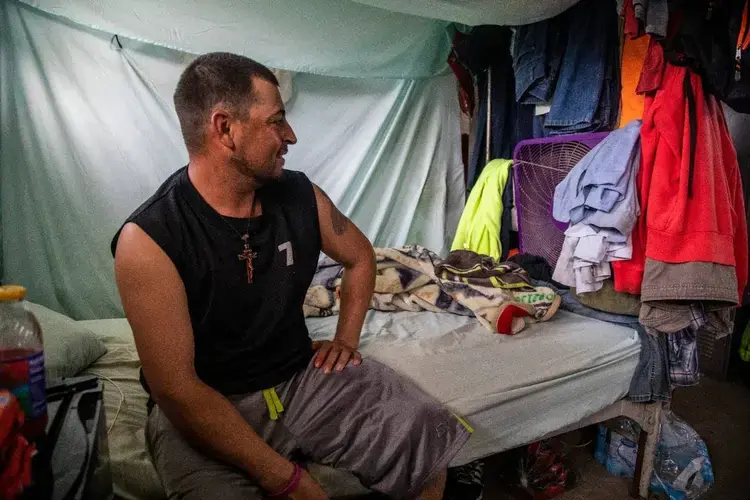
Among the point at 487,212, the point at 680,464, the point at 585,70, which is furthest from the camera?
the point at 487,212

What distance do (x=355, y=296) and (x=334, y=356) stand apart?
0.65ft

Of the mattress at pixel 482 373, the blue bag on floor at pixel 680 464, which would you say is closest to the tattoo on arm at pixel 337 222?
the mattress at pixel 482 373

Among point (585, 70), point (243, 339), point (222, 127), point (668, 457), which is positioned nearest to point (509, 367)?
point (243, 339)

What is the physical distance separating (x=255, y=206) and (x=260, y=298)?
226 millimetres

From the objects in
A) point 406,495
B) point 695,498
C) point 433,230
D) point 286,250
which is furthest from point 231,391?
point 433,230

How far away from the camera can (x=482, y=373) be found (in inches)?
54.5

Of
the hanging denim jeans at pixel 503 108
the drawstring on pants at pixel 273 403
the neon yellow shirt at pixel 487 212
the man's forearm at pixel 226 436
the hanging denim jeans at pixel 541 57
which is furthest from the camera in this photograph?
the hanging denim jeans at pixel 503 108

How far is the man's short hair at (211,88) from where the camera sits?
1009 millimetres

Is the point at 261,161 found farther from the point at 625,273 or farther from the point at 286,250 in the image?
the point at 625,273

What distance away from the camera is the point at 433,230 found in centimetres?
296

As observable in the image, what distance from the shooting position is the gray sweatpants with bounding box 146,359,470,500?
97cm

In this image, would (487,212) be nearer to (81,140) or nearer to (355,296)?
(355,296)

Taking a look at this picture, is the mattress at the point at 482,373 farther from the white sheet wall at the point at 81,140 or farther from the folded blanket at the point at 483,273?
the white sheet wall at the point at 81,140

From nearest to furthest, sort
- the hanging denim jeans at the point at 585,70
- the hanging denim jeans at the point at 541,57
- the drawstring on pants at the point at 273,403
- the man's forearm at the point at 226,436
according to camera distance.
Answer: the man's forearm at the point at 226,436, the drawstring on pants at the point at 273,403, the hanging denim jeans at the point at 585,70, the hanging denim jeans at the point at 541,57
